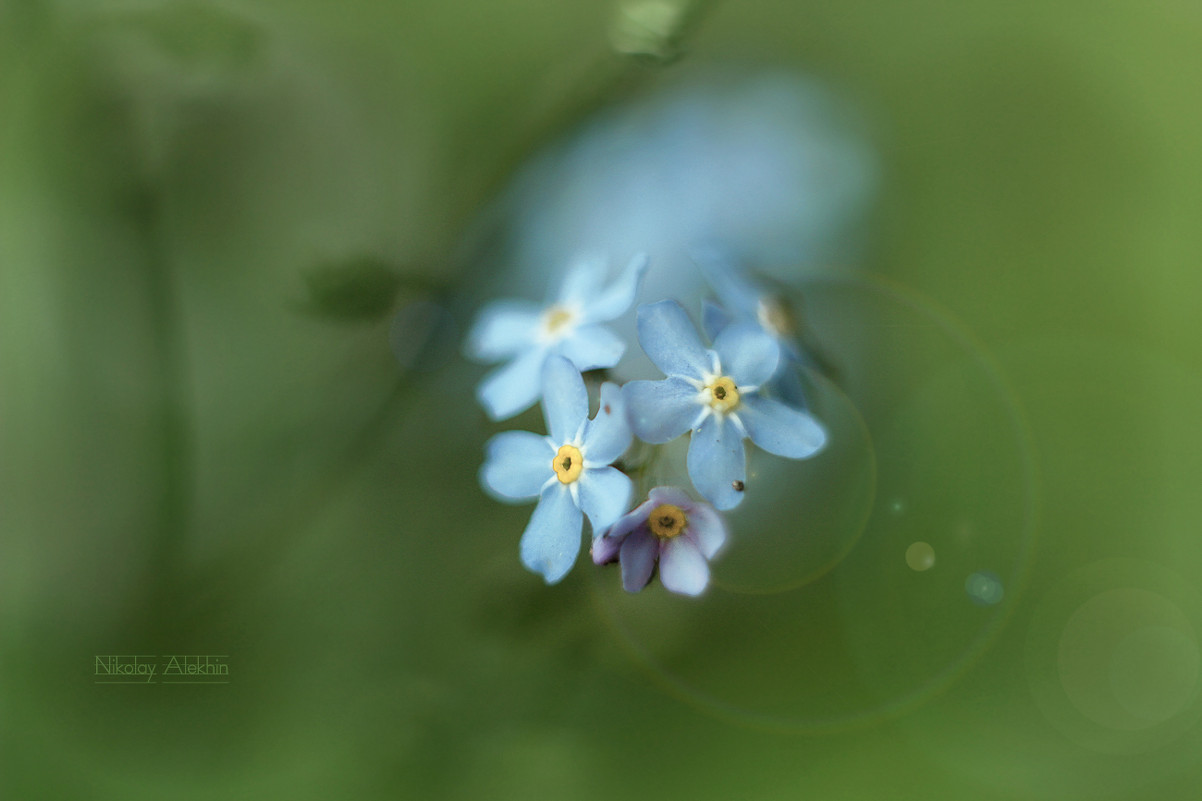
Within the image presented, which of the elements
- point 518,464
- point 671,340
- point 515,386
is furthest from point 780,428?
point 515,386

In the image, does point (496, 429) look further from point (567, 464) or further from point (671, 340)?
point (671, 340)

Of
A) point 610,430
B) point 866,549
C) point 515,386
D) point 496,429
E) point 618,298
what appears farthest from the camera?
point 866,549

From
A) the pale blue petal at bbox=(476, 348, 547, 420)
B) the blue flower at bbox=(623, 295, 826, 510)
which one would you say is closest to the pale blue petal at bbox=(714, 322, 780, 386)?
the blue flower at bbox=(623, 295, 826, 510)

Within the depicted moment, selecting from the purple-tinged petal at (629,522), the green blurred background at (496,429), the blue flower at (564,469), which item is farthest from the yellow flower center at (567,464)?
the green blurred background at (496,429)

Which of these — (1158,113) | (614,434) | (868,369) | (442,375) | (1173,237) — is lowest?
(614,434)

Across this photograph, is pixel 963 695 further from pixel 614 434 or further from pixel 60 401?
pixel 60 401

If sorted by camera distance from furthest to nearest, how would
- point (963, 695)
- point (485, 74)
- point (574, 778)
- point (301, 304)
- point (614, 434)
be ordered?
point (485, 74) → point (963, 695) → point (574, 778) → point (301, 304) → point (614, 434)

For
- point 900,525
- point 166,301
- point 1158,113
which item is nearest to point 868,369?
point 900,525
